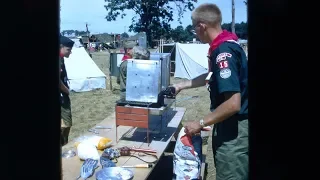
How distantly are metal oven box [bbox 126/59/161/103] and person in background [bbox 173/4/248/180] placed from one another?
20.3 inches

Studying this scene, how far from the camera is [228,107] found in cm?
199

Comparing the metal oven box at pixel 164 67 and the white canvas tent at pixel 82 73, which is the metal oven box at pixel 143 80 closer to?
the metal oven box at pixel 164 67

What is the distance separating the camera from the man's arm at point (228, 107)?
1.99 m

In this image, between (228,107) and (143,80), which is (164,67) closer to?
(143,80)

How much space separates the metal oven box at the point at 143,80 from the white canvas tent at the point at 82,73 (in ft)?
22.7

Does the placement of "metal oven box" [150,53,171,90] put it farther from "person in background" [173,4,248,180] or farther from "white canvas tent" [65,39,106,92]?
"white canvas tent" [65,39,106,92]

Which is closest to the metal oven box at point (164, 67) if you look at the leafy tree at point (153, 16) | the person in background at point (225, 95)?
the person in background at point (225, 95)

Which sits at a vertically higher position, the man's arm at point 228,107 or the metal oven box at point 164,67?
the metal oven box at point 164,67

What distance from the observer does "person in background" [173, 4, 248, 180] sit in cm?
200

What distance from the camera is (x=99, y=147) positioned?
2646 mm

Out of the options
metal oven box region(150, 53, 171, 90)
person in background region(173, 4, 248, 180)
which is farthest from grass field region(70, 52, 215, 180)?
person in background region(173, 4, 248, 180)
